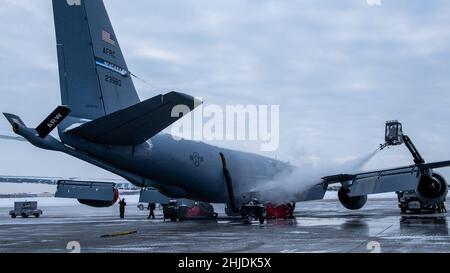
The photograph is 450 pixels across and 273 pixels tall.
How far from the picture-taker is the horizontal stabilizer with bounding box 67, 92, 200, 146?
15594 millimetres

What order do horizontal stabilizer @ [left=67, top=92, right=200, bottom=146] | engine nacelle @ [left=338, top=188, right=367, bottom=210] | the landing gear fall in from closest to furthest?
horizontal stabilizer @ [left=67, top=92, right=200, bottom=146], the landing gear, engine nacelle @ [left=338, top=188, right=367, bottom=210]

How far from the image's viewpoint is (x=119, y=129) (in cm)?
1947

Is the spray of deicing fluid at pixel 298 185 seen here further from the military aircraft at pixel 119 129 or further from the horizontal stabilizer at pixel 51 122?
the horizontal stabilizer at pixel 51 122

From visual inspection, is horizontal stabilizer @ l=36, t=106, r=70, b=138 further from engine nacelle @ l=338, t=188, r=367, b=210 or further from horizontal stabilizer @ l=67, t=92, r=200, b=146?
engine nacelle @ l=338, t=188, r=367, b=210

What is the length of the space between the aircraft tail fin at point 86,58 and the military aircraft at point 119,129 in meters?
0.04

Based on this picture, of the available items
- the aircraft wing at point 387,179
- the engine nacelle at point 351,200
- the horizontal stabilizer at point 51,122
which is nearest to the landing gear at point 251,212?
the aircraft wing at point 387,179

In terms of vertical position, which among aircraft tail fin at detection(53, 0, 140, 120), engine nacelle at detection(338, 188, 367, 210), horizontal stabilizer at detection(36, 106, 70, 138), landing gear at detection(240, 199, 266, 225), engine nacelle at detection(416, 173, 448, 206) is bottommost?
landing gear at detection(240, 199, 266, 225)

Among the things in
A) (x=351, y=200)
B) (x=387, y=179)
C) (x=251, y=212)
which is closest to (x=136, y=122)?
(x=251, y=212)

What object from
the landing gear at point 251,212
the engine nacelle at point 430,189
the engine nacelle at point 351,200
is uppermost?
the engine nacelle at point 430,189

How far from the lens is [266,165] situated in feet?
123

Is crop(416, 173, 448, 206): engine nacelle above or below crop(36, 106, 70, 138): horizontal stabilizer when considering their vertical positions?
below

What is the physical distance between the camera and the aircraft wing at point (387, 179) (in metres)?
27.7

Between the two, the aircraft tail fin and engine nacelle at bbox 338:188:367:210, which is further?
engine nacelle at bbox 338:188:367:210

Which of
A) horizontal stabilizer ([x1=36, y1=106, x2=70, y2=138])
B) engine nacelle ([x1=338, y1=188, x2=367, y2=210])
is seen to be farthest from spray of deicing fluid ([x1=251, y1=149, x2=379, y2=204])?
horizontal stabilizer ([x1=36, y1=106, x2=70, y2=138])
